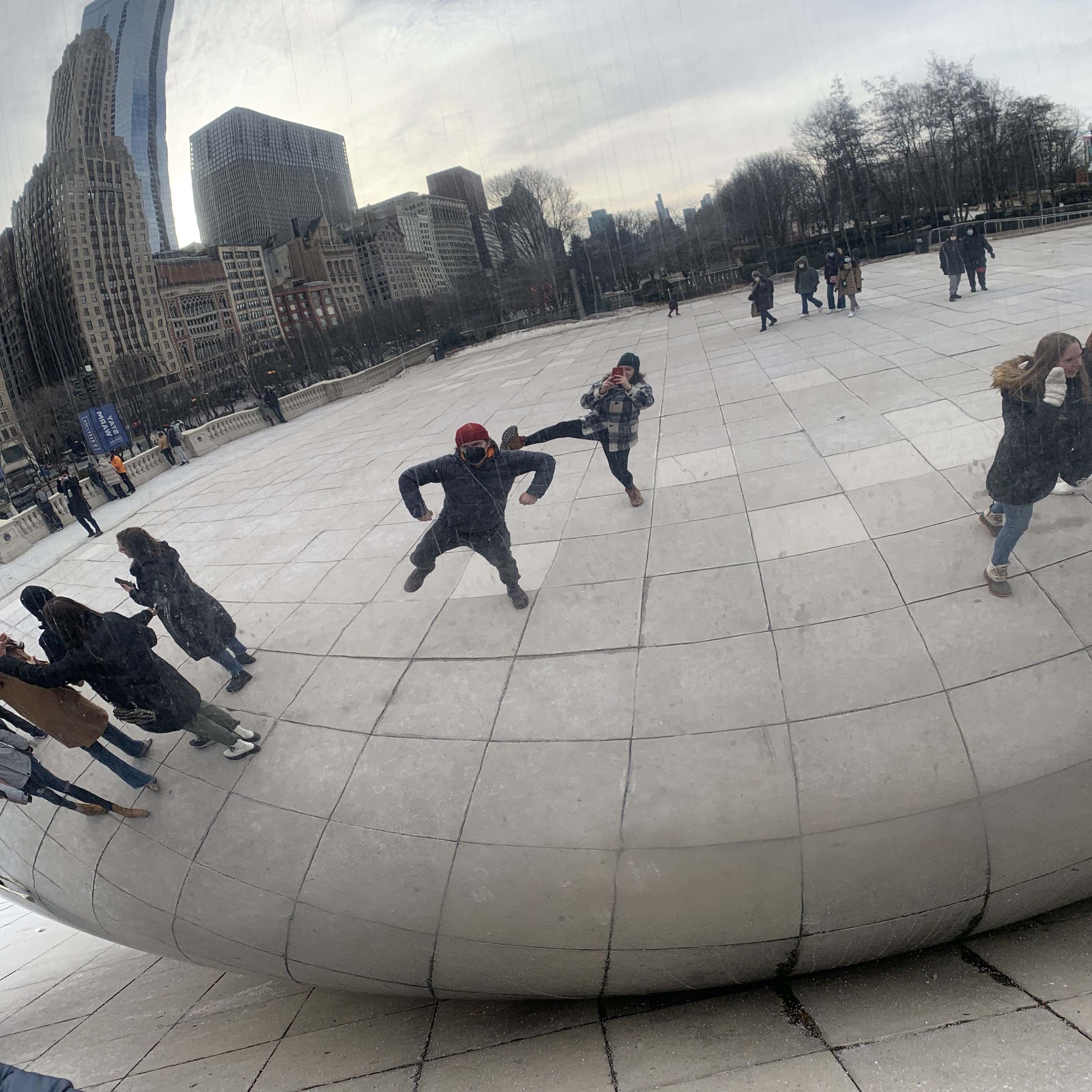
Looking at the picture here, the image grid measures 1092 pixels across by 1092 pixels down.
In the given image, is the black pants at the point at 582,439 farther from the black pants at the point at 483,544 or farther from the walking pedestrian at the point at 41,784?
the walking pedestrian at the point at 41,784

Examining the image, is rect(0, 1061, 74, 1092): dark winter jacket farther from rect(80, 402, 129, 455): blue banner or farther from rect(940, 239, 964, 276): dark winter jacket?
rect(940, 239, 964, 276): dark winter jacket

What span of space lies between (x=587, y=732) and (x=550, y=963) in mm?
1093

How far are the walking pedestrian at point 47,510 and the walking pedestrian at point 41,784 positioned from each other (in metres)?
0.77

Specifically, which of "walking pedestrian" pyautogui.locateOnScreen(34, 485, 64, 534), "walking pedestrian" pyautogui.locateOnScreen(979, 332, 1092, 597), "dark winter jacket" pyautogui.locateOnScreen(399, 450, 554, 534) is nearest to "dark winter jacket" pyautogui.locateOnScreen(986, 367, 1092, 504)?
"walking pedestrian" pyautogui.locateOnScreen(979, 332, 1092, 597)

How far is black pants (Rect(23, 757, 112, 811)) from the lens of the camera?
264 cm

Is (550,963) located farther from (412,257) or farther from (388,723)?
(412,257)

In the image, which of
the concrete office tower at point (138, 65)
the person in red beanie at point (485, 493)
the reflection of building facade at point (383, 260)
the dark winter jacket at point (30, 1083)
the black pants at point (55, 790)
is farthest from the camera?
the dark winter jacket at point (30, 1083)

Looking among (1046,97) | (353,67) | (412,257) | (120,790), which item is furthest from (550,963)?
(1046,97)

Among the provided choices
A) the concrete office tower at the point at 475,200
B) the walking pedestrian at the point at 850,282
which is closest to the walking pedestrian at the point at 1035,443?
the walking pedestrian at the point at 850,282

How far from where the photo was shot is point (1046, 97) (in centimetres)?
247

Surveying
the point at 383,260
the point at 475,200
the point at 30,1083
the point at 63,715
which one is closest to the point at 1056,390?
the point at 475,200

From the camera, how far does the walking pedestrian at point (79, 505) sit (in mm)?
2600

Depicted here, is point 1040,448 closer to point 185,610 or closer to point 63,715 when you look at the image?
point 185,610

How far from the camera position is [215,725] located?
2.49 metres
